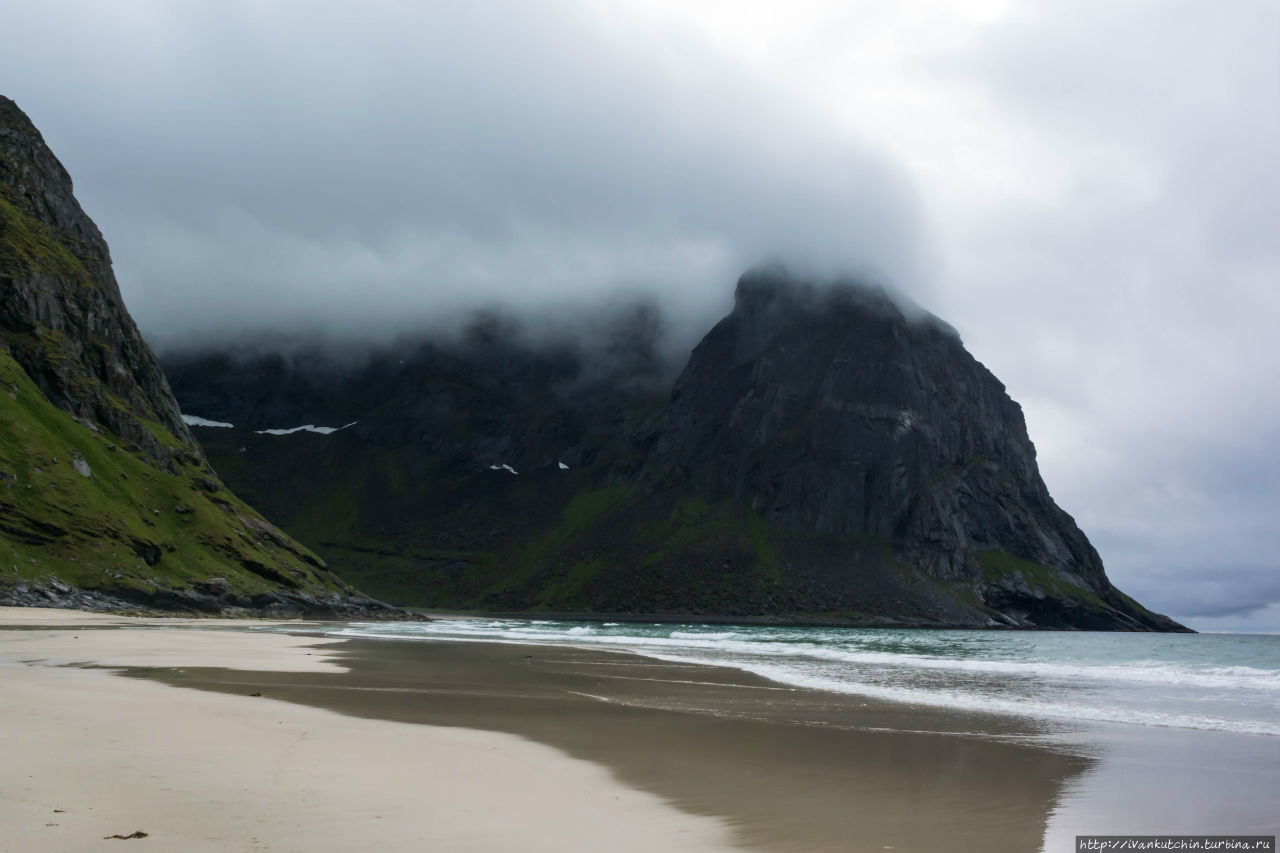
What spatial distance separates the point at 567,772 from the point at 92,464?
10409cm

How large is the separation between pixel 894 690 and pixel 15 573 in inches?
2946

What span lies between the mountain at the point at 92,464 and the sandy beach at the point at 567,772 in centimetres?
6600

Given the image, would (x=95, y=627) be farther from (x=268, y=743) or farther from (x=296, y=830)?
(x=296, y=830)

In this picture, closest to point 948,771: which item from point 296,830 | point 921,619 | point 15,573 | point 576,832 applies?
point 576,832

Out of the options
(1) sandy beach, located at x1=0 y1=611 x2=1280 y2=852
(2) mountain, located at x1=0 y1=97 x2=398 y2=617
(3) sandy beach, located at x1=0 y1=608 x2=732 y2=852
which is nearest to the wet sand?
(1) sandy beach, located at x1=0 y1=611 x2=1280 y2=852

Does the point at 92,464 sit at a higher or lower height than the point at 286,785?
higher

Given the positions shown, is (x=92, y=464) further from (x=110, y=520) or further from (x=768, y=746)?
(x=768, y=746)

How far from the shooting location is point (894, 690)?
1149 inches

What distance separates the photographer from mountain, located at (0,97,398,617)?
266 ft

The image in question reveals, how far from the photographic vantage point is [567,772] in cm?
1308

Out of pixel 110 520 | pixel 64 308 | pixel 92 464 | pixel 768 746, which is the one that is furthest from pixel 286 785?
pixel 64 308

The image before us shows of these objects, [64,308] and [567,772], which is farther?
[64,308]

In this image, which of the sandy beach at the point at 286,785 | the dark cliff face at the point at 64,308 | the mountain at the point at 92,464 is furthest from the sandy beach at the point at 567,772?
the dark cliff face at the point at 64,308

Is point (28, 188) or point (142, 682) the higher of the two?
point (28, 188)
